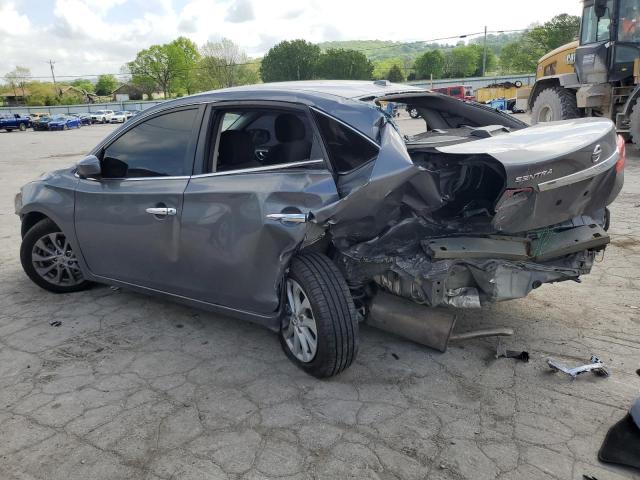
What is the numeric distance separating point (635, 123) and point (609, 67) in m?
1.51

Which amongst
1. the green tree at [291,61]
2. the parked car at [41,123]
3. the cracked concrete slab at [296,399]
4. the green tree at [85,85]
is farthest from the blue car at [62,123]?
the green tree at [85,85]

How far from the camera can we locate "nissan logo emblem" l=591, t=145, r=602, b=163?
118 inches

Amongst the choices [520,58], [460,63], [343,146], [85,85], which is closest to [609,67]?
[343,146]

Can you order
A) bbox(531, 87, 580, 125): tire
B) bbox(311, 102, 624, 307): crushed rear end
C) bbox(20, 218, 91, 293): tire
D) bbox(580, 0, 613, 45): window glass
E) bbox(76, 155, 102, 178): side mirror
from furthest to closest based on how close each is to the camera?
bbox(531, 87, 580, 125): tire → bbox(580, 0, 613, 45): window glass → bbox(20, 218, 91, 293): tire → bbox(76, 155, 102, 178): side mirror → bbox(311, 102, 624, 307): crushed rear end

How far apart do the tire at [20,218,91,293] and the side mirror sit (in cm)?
88

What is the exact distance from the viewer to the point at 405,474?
239 centimetres

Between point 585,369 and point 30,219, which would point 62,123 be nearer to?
point 30,219

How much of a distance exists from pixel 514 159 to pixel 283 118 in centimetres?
149

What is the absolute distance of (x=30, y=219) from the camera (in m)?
4.73

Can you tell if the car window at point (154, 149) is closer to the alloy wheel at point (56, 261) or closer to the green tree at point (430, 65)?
the alloy wheel at point (56, 261)

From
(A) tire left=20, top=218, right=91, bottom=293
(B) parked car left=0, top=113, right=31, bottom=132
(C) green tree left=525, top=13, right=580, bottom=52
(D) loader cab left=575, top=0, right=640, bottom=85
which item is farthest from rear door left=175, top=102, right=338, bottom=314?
(C) green tree left=525, top=13, right=580, bottom=52

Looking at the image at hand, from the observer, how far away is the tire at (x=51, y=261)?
4.60 metres

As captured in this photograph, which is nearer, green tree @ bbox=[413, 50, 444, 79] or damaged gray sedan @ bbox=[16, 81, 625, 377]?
damaged gray sedan @ bbox=[16, 81, 625, 377]

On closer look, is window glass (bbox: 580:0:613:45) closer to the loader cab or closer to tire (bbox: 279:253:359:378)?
the loader cab
